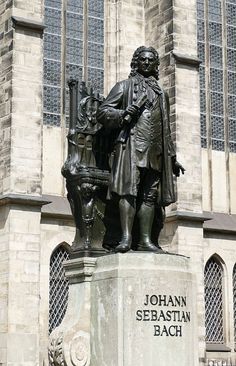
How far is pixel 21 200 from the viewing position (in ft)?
57.5

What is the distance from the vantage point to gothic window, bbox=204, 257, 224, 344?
21.3m

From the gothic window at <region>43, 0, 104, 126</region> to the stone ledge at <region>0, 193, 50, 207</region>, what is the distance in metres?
3.19

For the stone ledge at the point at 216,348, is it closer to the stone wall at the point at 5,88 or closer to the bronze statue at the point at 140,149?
the stone wall at the point at 5,88

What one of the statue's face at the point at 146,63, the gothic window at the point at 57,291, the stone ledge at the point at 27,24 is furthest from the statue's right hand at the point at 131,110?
the gothic window at the point at 57,291

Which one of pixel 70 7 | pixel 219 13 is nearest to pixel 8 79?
pixel 70 7

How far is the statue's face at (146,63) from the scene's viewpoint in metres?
7.59

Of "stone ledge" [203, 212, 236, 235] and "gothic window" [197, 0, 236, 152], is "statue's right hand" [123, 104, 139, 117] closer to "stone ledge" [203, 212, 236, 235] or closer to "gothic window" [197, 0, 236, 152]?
"stone ledge" [203, 212, 236, 235]

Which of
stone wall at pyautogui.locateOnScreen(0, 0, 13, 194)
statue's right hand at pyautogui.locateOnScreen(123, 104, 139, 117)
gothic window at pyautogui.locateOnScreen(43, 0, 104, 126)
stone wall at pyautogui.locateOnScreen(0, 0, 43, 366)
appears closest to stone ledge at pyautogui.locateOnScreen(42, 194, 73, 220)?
stone wall at pyautogui.locateOnScreen(0, 0, 43, 366)

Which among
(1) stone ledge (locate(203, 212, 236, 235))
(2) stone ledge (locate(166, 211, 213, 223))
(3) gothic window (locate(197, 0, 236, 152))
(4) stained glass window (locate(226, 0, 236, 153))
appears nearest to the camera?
(2) stone ledge (locate(166, 211, 213, 223))

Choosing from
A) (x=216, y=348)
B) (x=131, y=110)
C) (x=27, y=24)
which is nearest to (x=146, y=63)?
(x=131, y=110)

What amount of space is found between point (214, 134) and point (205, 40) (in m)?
2.70

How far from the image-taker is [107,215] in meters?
7.61

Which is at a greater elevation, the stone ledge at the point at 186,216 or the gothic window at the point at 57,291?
the stone ledge at the point at 186,216

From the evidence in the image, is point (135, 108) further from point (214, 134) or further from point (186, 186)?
point (214, 134)
